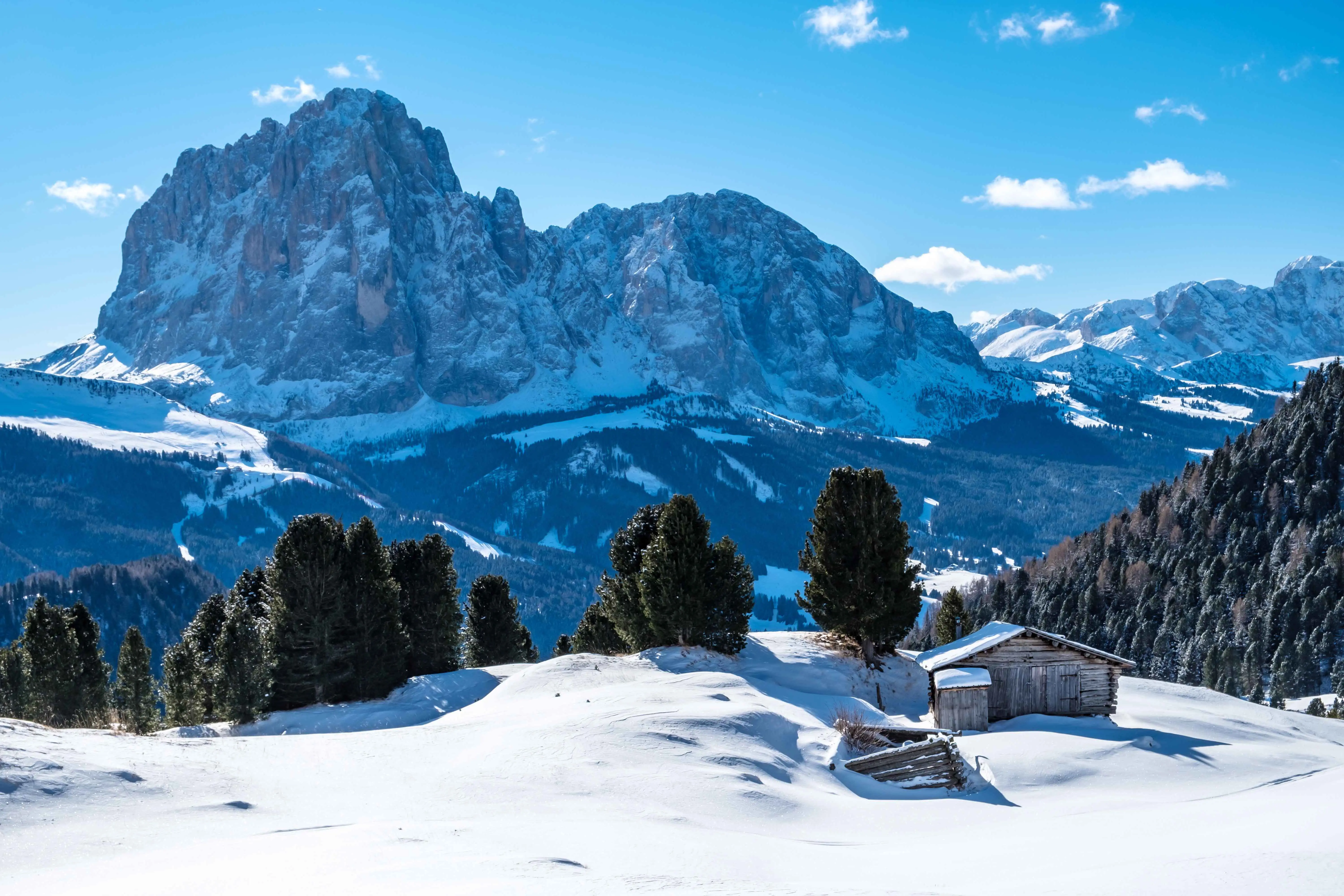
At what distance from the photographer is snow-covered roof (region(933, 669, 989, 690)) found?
130ft

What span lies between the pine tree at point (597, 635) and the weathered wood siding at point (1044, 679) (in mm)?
31352

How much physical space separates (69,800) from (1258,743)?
43615mm

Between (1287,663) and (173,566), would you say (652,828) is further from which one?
(173,566)

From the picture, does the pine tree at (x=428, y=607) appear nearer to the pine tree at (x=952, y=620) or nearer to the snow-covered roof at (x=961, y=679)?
the snow-covered roof at (x=961, y=679)

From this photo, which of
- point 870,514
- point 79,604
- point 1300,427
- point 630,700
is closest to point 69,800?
point 630,700

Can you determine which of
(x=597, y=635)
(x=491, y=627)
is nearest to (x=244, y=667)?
(x=491, y=627)

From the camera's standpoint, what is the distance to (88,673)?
195 ft

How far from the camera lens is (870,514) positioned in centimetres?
5012

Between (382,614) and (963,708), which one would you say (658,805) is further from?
(382,614)

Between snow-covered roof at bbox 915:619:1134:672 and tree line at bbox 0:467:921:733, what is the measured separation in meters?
5.85

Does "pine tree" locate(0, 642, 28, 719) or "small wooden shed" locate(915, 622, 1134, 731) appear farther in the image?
"pine tree" locate(0, 642, 28, 719)

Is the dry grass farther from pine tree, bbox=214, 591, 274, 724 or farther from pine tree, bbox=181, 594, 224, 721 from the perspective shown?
pine tree, bbox=181, 594, 224, 721

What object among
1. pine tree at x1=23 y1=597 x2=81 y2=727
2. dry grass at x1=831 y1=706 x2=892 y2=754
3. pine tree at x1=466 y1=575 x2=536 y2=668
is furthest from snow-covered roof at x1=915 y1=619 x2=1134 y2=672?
pine tree at x1=23 y1=597 x2=81 y2=727

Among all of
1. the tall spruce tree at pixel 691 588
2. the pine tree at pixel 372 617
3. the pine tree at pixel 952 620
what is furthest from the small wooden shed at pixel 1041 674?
the pine tree at pixel 372 617
